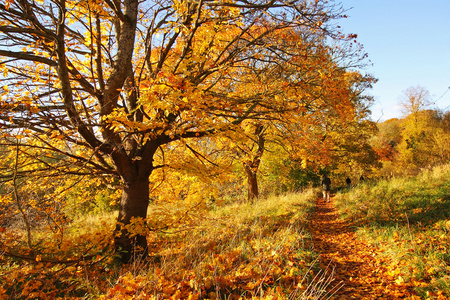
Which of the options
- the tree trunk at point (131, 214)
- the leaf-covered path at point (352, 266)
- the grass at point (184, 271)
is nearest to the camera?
the grass at point (184, 271)

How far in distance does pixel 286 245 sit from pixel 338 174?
815 inches

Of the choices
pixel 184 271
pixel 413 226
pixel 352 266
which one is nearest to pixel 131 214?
pixel 184 271

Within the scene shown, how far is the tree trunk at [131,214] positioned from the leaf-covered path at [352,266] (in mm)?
3800

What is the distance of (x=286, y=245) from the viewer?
469 centimetres

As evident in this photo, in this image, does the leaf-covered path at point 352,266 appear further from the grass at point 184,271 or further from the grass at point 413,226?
the grass at point 184,271

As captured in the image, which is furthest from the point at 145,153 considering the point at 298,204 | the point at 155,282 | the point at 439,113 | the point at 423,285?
the point at 439,113

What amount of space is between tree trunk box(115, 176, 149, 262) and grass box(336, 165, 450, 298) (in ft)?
16.0

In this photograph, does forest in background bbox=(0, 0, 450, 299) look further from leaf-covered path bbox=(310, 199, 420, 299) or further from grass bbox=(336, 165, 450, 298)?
grass bbox=(336, 165, 450, 298)

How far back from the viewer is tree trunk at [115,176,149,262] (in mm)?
4777

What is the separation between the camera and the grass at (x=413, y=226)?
3477 mm

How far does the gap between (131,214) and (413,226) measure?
645 centimetres

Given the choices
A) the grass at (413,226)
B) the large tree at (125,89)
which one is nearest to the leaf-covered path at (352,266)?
the grass at (413,226)

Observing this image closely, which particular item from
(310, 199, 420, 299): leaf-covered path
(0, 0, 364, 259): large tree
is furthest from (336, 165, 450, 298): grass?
(0, 0, 364, 259): large tree

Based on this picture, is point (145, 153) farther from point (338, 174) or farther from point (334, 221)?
point (338, 174)
